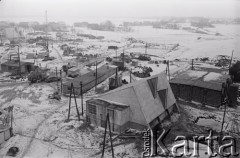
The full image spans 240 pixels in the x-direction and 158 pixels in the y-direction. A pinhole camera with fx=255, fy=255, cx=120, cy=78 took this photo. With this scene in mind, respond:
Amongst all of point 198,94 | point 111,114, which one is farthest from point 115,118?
point 198,94

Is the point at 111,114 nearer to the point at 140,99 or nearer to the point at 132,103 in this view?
the point at 132,103

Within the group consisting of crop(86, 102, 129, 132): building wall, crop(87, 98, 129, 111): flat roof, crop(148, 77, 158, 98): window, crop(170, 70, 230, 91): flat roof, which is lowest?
crop(86, 102, 129, 132): building wall

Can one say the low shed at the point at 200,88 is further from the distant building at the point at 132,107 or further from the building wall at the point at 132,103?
the building wall at the point at 132,103

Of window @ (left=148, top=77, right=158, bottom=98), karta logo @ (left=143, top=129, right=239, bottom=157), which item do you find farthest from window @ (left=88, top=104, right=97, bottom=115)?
window @ (left=148, top=77, right=158, bottom=98)

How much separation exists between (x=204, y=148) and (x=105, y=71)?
18897 millimetres

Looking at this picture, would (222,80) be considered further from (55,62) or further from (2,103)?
(55,62)

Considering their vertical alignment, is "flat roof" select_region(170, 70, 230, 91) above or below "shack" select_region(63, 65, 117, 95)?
Answer: above

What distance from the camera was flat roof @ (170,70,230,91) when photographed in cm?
2298

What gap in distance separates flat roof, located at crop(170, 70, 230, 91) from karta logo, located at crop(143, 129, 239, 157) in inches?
293

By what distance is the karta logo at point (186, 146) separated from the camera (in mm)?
13695

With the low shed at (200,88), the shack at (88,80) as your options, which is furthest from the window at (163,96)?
the shack at (88,80)

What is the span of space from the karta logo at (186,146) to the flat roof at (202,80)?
745 cm

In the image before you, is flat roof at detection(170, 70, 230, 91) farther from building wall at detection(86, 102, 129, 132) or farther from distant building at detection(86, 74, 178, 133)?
building wall at detection(86, 102, 129, 132)

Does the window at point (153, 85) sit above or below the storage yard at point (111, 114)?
above
